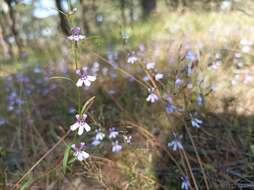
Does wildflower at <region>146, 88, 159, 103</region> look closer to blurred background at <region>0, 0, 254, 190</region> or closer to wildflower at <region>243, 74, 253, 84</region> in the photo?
blurred background at <region>0, 0, 254, 190</region>

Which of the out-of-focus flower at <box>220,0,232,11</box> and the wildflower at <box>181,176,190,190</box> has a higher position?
the out-of-focus flower at <box>220,0,232,11</box>

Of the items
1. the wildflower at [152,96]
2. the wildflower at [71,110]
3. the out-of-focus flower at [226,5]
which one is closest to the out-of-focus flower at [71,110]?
the wildflower at [71,110]

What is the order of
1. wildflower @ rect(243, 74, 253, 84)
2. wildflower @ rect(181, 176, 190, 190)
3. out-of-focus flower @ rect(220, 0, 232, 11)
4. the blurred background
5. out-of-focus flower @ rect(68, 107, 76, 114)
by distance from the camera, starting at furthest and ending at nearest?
out-of-focus flower @ rect(220, 0, 232, 11) → out-of-focus flower @ rect(68, 107, 76, 114) → wildflower @ rect(243, 74, 253, 84) → the blurred background → wildflower @ rect(181, 176, 190, 190)

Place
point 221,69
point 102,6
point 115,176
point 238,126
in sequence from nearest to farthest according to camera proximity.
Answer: point 115,176
point 238,126
point 221,69
point 102,6

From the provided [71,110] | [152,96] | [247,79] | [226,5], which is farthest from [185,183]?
[226,5]

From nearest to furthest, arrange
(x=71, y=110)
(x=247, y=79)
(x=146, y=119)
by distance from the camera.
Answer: (x=146, y=119)
(x=247, y=79)
(x=71, y=110)

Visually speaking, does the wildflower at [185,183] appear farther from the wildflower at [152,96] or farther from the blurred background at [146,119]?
the wildflower at [152,96]

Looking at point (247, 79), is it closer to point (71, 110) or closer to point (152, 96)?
point (152, 96)

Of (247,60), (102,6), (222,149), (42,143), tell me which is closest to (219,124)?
(222,149)

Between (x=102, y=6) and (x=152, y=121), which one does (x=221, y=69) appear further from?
(x=102, y=6)

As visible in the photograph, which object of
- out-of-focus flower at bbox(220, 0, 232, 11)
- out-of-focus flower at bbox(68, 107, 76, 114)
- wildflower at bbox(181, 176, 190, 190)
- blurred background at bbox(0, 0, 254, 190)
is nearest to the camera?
wildflower at bbox(181, 176, 190, 190)

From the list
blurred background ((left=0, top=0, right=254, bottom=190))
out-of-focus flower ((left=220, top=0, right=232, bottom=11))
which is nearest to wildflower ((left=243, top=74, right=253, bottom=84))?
blurred background ((left=0, top=0, right=254, bottom=190))
